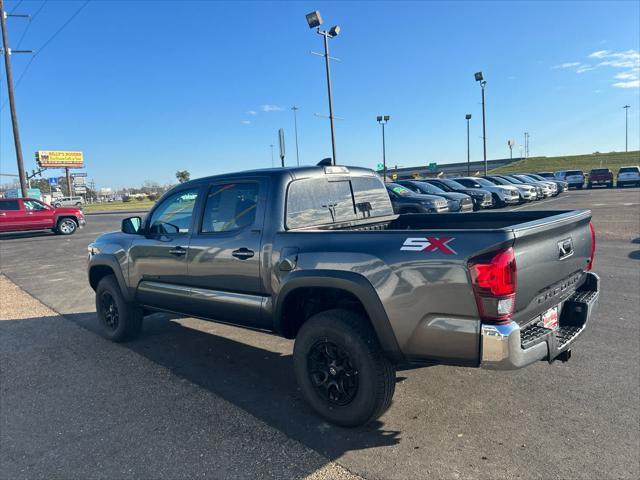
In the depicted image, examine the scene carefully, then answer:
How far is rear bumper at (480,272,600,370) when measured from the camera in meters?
2.63

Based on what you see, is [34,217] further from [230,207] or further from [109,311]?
[230,207]

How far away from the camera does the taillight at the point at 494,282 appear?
103 inches

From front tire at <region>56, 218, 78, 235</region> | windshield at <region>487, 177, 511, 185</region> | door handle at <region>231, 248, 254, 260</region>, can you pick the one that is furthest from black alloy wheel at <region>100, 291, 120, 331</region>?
windshield at <region>487, 177, 511, 185</region>

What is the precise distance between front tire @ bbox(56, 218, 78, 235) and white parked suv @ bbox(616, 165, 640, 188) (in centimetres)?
3585

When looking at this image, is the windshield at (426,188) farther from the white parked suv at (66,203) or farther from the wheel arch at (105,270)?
the white parked suv at (66,203)

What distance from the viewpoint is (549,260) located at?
3053 millimetres

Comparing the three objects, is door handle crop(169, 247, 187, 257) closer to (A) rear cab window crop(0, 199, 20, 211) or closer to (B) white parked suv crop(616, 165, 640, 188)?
(A) rear cab window crop(0, 199, 20, 211)

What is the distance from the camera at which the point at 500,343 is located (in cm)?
262

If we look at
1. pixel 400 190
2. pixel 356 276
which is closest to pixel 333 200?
pixel 356 276

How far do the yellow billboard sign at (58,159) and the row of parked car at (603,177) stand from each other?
305 ft

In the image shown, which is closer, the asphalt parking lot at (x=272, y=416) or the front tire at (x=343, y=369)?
the asphalt parking lot at (x=272, y=416)

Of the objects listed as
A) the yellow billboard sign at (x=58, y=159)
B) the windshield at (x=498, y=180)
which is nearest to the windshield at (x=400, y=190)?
the windshield at (x=498, y=180)

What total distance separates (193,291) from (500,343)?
277 cm

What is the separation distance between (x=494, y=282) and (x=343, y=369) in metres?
1.24
